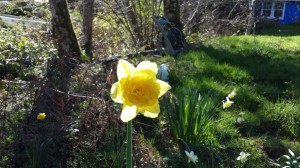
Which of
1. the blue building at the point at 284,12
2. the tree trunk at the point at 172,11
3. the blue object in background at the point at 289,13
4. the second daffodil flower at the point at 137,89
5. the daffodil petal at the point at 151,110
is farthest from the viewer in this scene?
the blue object in background at the point at 289,13

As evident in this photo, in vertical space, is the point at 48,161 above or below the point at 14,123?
below

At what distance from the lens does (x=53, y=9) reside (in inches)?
234

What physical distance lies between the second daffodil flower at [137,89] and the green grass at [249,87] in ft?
6.35

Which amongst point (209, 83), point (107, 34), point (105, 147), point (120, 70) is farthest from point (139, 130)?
point (107, 34)

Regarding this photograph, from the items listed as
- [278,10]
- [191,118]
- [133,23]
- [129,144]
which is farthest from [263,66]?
[278,10]

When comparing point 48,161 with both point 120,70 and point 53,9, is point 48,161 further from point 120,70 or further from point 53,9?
point 53,9

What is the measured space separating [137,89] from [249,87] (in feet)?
12.9

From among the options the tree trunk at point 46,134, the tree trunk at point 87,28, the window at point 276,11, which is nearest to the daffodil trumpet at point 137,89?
the tree trunk at point 46,134

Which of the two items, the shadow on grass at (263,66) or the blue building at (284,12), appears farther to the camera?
the blue building at (284,12)

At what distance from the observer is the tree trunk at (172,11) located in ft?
27.3

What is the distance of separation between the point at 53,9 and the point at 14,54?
103cm

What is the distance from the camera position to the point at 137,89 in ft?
5.03

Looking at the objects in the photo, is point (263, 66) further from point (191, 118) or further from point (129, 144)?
point (129, 144)

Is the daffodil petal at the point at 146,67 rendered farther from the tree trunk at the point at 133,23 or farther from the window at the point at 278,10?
the window at the point at 278,10
